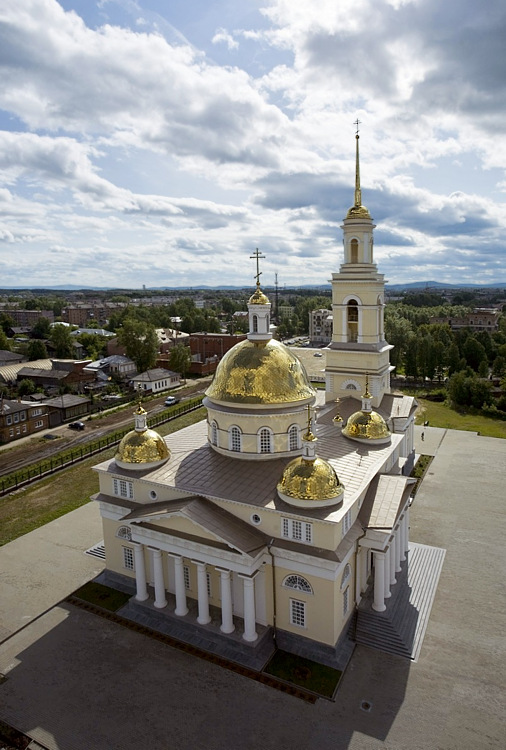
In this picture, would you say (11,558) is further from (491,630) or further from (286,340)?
(286,340)

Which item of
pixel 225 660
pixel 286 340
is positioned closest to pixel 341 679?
pixel 225 660

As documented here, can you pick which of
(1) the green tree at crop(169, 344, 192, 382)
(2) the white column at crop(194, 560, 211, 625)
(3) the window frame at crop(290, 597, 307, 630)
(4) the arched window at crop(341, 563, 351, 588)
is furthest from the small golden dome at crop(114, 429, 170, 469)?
(1) the green tree at crop(169, 344, 192, 382)

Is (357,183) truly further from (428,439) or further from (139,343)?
(139,343)

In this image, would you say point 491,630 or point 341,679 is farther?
point 491,630

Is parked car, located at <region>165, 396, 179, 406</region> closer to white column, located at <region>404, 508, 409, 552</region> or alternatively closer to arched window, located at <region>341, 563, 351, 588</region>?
white column, located at <region>404, 508, 409, 552</region>

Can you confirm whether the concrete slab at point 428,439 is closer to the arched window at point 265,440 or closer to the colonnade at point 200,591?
the arched window at point 265,440

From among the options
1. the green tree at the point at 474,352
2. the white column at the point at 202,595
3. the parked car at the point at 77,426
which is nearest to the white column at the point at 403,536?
the white column at the point at 202,595
